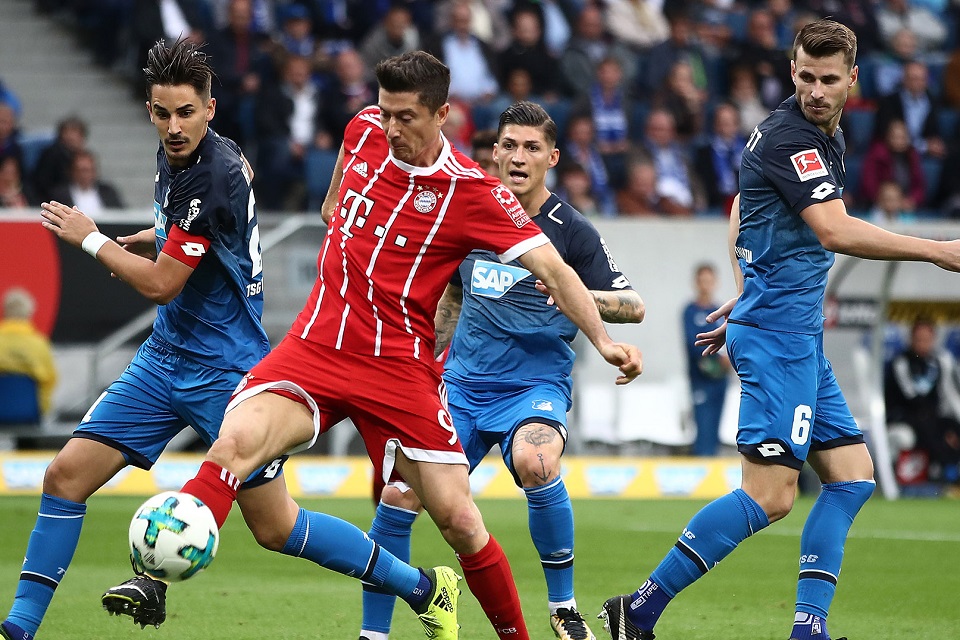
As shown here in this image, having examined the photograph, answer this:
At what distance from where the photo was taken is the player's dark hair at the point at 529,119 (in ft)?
23.1

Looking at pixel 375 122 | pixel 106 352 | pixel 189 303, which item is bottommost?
pixel 106 352

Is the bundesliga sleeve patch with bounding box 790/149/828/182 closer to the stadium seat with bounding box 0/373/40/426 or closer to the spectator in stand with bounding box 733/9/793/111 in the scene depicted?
the stadium seat with bounding box 0/373/40/426

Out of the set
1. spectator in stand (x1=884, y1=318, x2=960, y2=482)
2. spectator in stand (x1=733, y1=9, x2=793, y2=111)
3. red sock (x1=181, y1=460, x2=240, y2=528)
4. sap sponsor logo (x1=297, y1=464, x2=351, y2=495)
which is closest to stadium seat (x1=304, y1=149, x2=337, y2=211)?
sap sponsor logo (x1=297, y1=464, x2=351, y2=495)

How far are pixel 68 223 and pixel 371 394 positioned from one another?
1.47 meters

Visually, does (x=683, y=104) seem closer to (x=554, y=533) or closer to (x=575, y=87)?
(x=575, y=87)

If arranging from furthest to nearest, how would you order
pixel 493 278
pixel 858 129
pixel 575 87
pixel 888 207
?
1. pixel 858 129
2. pixel 575 87
3. pixel 888 207
4. pixel 493 278

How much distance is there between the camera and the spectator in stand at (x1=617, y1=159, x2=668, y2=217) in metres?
16.5

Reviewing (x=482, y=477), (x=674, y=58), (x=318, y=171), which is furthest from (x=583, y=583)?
(x=674, y=58)

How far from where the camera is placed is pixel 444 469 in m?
5.55

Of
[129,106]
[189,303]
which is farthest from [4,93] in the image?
[189,303]

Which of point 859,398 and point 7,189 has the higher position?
point 7,189

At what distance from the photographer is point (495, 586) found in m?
5.67

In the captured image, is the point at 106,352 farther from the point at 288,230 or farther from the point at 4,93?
the point at 4,93

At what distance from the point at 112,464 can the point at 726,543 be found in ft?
8.68
